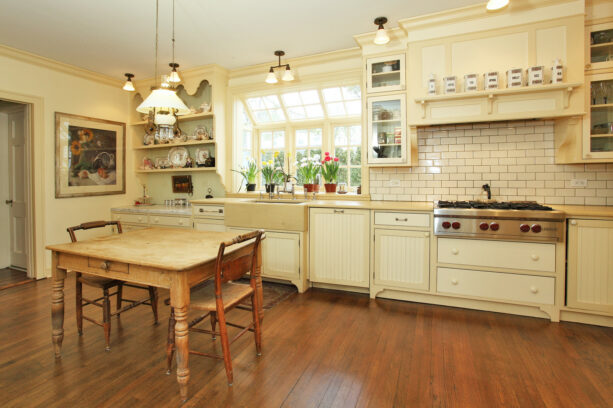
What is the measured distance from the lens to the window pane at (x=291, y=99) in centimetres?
442

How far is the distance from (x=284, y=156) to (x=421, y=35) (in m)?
2.20

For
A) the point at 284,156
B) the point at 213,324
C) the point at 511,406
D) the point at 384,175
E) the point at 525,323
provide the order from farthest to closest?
the point at 284,156 < the point at 384,175 < the point at 525,323 < the point at 213,324 < the point at 511,406

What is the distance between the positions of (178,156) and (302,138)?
75.5 inches

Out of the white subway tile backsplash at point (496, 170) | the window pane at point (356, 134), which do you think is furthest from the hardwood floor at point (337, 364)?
the window pane at point (356, 134)

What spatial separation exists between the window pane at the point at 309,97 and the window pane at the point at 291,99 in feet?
0.24

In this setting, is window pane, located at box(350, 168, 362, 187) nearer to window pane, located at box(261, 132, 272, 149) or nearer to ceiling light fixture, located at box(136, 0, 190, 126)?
window pane, located at box(261, 132, 272, 149)

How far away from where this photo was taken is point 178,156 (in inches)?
195

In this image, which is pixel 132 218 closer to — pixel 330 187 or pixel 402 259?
pixel 330 187

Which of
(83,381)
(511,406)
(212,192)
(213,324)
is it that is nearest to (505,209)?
(511,406)

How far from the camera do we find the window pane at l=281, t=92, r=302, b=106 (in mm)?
4421

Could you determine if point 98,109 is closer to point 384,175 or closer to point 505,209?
point 384,175

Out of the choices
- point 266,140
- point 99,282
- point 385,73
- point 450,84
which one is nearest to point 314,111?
point 266,140

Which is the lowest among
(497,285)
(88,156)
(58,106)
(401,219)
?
(497,285)

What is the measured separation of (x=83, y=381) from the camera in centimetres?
193
